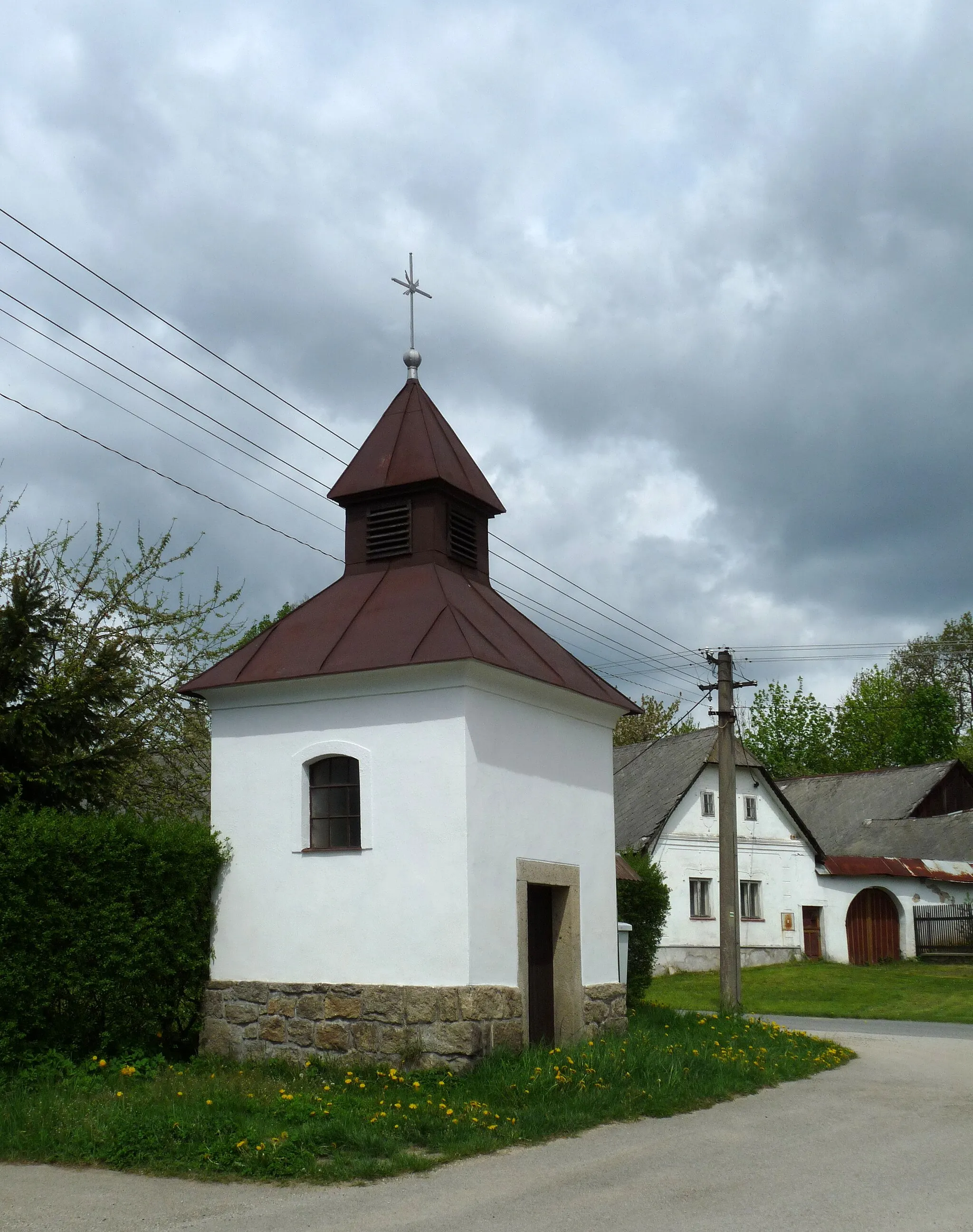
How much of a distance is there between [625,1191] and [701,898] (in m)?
25.6

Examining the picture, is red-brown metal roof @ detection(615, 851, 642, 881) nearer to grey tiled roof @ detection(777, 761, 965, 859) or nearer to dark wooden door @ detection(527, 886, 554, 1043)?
dark wooden door @ detection(527, 886, 554, 1043)

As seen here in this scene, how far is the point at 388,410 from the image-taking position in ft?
50.6

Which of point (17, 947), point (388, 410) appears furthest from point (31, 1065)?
point (388, 410)

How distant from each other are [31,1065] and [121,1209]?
3.96 meters

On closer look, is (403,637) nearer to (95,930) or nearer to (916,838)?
(95,930)

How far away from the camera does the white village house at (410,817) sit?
1174cm

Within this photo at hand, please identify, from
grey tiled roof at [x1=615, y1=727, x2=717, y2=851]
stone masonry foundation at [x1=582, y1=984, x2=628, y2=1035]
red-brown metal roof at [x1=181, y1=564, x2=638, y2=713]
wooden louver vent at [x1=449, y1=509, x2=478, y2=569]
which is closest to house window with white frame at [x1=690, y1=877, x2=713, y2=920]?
grey tiled roof at [x1=615, y1=727, x2=717, y2=851]

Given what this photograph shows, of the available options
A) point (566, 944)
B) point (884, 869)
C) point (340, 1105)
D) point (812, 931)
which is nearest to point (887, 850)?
point (884, 869)

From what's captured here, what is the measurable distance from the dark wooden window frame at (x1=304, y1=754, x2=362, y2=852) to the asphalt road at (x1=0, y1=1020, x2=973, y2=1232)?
160 inches

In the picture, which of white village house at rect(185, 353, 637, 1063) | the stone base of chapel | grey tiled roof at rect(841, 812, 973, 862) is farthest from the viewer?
grey tiled roof at rect(841, 812, 973, 862)

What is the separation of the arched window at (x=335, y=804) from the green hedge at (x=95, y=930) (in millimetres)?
1227

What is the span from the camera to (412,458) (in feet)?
47.4

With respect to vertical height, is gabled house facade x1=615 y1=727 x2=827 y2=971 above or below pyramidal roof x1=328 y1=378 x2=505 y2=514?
below

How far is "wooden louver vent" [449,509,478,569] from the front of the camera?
14.6 m
